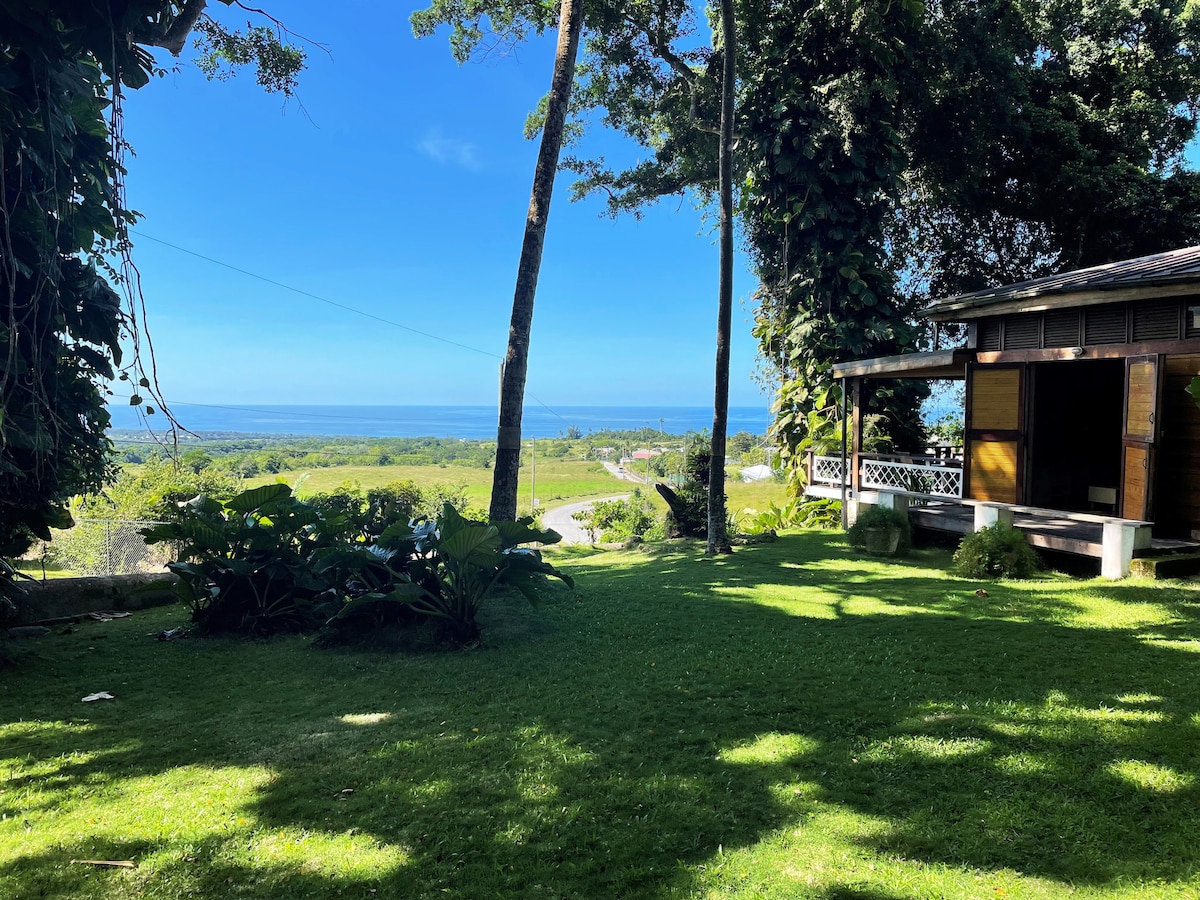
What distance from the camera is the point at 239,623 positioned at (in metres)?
5.85

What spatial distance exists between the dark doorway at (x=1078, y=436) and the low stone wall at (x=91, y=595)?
39.5 feet

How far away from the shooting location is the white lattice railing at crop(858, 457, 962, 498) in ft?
34.6

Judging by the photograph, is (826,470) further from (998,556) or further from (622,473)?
(622,473)

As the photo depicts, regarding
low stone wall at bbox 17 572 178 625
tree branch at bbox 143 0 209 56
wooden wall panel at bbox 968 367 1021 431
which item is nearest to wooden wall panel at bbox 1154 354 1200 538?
wooden wall panel at bbox 968 367 1021 431

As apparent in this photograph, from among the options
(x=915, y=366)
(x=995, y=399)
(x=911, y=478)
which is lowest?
(x=911, y=478)

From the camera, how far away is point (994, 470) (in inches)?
390

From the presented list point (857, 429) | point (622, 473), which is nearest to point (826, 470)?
point (857, 429)

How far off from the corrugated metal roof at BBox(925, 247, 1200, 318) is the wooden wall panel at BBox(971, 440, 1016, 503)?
6.86 feet

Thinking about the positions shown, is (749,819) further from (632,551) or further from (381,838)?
(632,551)

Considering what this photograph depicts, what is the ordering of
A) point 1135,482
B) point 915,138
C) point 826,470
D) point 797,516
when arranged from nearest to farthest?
point 1135,482 < point 826,470 < point 797,516 < point 915,138

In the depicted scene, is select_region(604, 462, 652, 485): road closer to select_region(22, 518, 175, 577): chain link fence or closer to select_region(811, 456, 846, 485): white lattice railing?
select_region(811, 456, 846, 485): white lattice railing

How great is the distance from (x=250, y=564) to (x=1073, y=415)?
39.1 ft

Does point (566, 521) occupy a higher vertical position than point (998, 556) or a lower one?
lower

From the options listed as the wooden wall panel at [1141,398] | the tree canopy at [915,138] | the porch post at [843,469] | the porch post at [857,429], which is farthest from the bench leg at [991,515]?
the tree canopy at [915,138]
